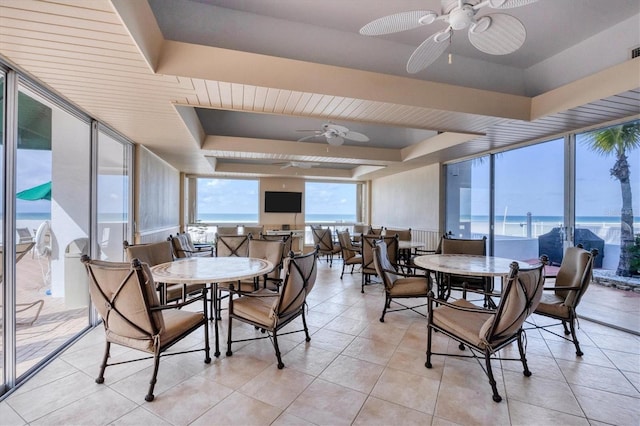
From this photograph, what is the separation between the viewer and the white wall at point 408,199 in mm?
6172

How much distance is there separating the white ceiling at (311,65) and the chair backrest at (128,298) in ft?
4.65

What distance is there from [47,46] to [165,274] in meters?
1.75

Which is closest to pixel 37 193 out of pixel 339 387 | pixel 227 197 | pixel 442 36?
pixel 339 387

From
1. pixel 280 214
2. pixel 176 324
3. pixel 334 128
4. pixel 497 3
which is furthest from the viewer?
pixel 280 214

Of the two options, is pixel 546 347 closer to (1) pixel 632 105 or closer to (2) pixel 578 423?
(2) pixel 578 423

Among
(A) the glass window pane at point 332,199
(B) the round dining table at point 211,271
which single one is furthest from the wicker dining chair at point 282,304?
(A) the glass window pane at point 332,199

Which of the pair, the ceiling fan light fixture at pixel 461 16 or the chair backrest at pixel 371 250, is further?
the chair backrest at pixel 371 250

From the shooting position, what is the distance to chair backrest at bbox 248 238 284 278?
3.31 metres

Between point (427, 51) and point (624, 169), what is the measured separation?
305 cm

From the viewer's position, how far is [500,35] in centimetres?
186

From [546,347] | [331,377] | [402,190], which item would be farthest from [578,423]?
[402,190]

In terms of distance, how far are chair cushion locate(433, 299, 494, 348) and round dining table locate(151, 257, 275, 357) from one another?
61.5 inches

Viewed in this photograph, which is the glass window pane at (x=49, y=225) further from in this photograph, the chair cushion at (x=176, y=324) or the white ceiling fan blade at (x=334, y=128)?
the white ceiling fan blade at (x=334, y=128)

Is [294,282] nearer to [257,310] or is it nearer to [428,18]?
[257,310]
